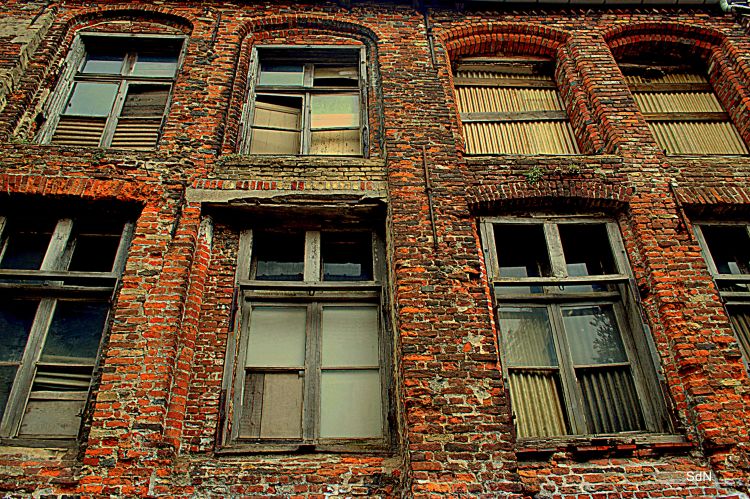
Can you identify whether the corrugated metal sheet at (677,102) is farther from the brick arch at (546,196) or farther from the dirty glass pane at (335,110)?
the dirty glass pane at (335,110)

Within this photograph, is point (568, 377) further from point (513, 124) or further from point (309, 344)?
point (513, 124)

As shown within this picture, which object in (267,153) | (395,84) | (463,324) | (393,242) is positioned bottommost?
(463,324)

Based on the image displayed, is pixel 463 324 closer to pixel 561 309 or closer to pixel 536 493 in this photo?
pixel 561 309

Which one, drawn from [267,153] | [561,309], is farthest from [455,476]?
[267,153]

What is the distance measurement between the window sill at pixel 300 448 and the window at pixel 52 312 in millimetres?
1465

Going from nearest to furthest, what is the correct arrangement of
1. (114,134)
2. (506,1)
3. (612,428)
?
(612,428) < (114,134) < (506,1)

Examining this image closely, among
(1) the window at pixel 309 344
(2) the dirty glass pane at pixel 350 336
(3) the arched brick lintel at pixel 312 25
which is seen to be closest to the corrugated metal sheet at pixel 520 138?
(1) the window at pixel 309 344

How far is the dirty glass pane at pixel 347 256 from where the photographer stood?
593 cm

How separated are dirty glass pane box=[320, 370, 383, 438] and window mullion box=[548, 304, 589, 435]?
178 centimetres

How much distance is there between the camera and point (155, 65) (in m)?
7.75

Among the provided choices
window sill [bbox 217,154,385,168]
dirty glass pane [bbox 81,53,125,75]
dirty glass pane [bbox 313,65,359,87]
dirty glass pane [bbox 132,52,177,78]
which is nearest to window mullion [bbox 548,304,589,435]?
window sill [bbox 217,154,385,168]

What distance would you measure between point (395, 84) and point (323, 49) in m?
1.46

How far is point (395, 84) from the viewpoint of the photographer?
Answer: 718 cm

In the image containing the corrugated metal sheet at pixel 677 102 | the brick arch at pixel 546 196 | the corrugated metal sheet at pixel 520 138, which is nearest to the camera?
the brick arch at pixel 546 196
